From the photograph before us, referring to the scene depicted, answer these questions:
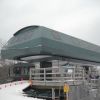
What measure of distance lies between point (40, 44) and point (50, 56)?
1.96 metres

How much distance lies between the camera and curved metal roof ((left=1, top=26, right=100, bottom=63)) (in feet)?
81.2

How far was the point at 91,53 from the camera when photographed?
3584 centimetres

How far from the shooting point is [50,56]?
2569cm

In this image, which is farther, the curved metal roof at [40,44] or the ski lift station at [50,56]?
the curved metal roof at [40,44]

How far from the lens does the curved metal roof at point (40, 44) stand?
81.2 ft

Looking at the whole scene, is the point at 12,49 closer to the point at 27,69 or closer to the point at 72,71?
the point at 27,69

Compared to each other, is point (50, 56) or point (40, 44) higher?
point (40, 44)

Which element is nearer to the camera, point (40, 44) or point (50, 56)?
point (40, 44)

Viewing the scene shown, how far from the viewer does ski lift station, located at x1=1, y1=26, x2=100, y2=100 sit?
639 inches

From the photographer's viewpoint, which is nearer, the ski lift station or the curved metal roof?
the ski lift station

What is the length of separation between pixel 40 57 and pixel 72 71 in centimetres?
1069

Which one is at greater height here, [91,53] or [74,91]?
[91,53]

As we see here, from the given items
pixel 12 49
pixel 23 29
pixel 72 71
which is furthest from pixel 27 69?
pixel 72 71

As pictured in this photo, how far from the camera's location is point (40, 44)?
24.5 meters
